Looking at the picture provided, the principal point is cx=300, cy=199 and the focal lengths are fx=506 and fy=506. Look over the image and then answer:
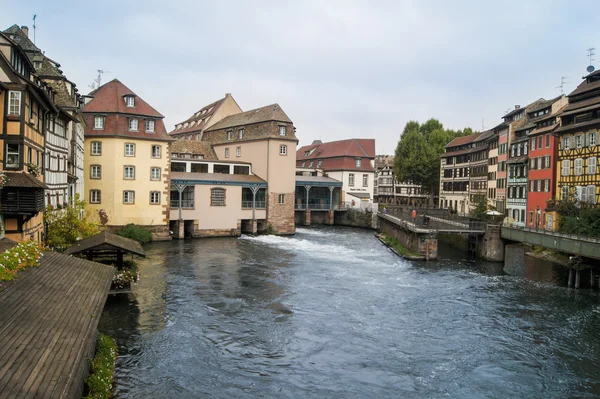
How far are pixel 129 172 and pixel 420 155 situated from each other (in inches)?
2065

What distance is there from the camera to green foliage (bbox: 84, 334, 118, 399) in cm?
1164

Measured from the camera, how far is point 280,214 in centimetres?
5212

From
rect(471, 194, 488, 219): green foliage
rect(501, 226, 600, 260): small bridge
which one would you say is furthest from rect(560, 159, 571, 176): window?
rect(471, 194, 488, 219): green foliage

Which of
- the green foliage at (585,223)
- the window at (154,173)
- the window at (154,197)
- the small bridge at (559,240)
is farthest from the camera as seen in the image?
the window at (154,173)

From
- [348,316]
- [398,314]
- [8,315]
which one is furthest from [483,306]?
[8,315]

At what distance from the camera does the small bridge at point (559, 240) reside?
26.7 m

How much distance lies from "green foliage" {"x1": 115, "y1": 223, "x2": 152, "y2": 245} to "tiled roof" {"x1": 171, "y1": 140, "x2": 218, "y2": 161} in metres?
18.3

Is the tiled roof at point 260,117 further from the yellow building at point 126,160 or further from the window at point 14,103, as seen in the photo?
the window at point 14,103

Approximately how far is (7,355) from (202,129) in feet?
210

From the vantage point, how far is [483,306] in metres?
24.0

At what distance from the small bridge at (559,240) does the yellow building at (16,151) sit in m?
26.8

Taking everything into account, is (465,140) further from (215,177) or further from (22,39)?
(22,39)

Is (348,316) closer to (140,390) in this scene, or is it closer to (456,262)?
(140,390)

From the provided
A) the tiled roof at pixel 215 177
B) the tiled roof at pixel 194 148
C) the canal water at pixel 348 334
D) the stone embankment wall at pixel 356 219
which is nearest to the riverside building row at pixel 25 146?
the canal water at pixel 348 334
